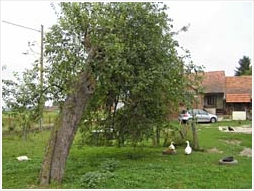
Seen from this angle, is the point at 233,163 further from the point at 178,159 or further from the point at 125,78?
the point at 125,78

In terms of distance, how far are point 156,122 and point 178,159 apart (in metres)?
1.45

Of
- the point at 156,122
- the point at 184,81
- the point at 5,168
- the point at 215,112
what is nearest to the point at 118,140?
the point at 156,122

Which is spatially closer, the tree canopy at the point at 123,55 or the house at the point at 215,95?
the tree canopy at the point at 123,55

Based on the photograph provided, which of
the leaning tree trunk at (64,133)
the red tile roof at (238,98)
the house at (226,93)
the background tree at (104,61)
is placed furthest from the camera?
the house at (226,93)

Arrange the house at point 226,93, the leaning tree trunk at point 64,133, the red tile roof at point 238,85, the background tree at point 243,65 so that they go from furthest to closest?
the background tree at point 243,65 → the red tile roof at point 238,85 → the house at point 226,93 → the leaning tree trunk at point 64,133

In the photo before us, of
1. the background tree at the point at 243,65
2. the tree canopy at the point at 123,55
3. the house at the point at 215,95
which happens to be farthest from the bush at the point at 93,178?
the background tree at the point at 243,65

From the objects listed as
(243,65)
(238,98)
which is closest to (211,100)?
(238,98)

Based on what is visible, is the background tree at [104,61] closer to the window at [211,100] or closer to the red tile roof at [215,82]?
the red tile roof at [215,82]

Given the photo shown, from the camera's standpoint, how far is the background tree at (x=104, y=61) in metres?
9.46

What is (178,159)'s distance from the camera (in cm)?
1301

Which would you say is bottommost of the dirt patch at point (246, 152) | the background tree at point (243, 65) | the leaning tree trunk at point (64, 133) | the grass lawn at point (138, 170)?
the grass lawn at point (138, 170)

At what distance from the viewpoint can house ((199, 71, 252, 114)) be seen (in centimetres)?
4181

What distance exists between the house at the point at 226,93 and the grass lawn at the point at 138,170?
27.2 m

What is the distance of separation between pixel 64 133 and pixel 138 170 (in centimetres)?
240
